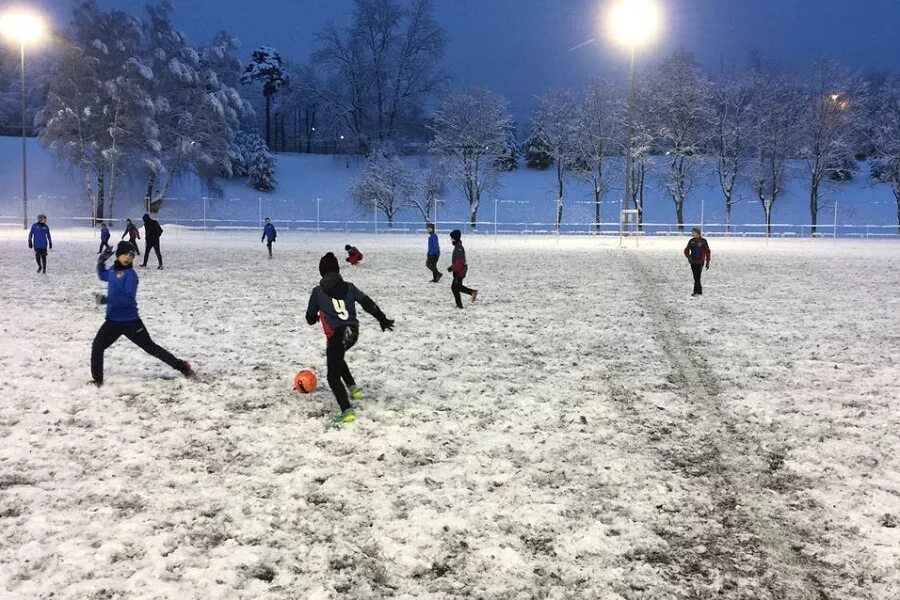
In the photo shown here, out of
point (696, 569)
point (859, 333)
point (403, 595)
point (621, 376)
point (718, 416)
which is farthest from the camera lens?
point (859, 333)

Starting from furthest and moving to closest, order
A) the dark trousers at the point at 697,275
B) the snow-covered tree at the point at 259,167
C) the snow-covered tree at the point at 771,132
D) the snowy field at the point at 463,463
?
the snow-covered tree at the point at 259,167 < the snow-covered tree at the point at 771,132 < the dark trousers at the point at 697,275 < the snowy field at the point at 463,463

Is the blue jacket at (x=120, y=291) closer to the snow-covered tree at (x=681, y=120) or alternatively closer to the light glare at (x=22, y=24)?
the light glare at (x=22, y=24)

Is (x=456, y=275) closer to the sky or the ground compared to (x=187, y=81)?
closer to the ground

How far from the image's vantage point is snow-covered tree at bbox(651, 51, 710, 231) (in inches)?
2037

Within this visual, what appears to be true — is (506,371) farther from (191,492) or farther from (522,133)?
(522,133)

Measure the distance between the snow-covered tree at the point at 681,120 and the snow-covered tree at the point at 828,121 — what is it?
309 inches

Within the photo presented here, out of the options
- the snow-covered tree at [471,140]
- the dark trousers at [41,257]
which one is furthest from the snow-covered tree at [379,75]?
the dark trousers at [41,257]

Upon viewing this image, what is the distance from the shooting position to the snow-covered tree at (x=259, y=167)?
6272 cm

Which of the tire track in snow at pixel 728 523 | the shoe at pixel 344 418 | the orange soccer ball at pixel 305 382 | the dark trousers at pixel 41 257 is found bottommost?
the tire track in snow at pixel 728 523

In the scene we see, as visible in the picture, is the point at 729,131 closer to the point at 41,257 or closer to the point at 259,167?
the point at 259,167

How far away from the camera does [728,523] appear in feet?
15.4

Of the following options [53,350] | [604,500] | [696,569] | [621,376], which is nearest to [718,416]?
[621,376]

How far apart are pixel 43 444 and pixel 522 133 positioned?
9756 centimetres

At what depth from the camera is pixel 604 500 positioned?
16.5 feet
